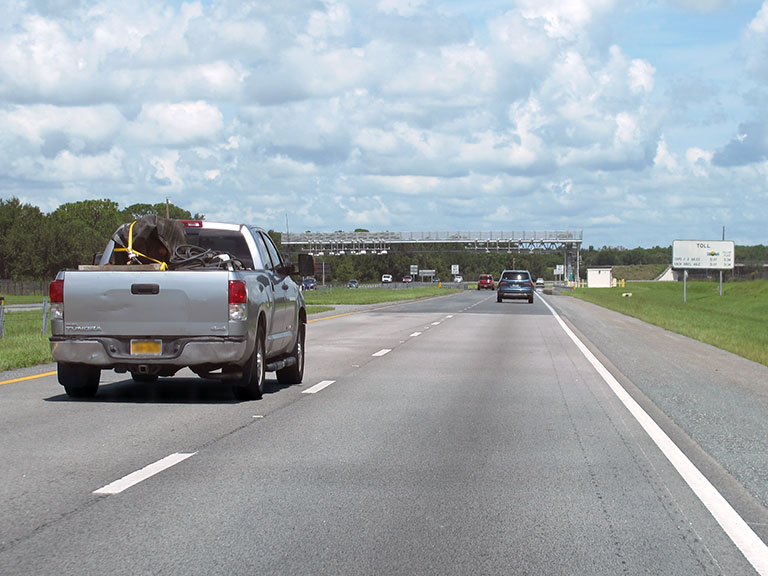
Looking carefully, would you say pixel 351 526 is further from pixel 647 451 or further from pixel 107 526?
pixel 647 451

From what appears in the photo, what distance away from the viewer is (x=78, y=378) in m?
11.7

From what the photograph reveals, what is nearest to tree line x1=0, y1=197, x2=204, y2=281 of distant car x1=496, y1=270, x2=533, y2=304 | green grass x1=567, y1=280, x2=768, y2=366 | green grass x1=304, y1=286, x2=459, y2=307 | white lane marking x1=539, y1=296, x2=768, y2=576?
green grass x1=304, y1=286, x2=459, y2=307

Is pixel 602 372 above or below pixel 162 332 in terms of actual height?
below

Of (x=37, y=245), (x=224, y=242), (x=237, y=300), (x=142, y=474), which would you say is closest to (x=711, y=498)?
(x=142, y=474)

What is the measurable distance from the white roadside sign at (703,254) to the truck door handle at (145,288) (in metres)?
78.3

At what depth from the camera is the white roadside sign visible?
85.0 m

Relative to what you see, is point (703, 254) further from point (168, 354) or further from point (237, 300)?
point (168, 354)

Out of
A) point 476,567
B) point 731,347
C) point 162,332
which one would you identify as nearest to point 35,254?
point 731,347

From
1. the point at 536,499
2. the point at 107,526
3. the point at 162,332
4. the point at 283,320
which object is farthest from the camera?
the point at 283,320

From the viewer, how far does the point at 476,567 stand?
17.0 feet

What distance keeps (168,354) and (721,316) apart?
141 ft

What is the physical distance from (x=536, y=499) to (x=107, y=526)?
272 centimetres

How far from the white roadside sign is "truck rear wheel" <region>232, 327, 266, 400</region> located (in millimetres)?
77037

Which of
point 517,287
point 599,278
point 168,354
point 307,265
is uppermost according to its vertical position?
point 307,265
